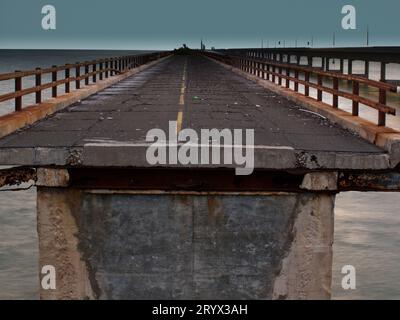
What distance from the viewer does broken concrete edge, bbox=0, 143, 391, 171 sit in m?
11.9

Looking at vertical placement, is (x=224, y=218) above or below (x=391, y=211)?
above

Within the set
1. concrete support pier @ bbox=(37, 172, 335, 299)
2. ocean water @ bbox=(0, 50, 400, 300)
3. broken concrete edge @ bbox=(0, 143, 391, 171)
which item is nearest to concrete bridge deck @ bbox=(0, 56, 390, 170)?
broken concrete edge @ bbox=(0, 143, 391, 171)

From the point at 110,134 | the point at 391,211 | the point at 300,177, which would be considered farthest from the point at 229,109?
the point at 391,211

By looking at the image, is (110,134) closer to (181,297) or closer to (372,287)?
(181,297)

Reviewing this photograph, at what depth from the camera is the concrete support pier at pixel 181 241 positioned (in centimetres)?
1198

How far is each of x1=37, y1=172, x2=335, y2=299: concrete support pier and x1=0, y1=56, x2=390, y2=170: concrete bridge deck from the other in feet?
1.74

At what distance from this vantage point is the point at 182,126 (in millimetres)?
17344

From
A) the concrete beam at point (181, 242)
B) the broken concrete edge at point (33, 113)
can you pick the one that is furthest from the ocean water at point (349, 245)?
the concrete beam at point (181, 242)

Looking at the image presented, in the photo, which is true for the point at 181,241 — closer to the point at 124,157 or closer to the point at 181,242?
the point at 181,242

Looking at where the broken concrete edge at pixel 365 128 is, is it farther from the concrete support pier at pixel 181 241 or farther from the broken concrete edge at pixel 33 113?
the broken concrete edge at pixel 33 113

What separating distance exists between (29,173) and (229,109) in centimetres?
1139

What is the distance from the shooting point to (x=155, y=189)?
12008 millimetres
